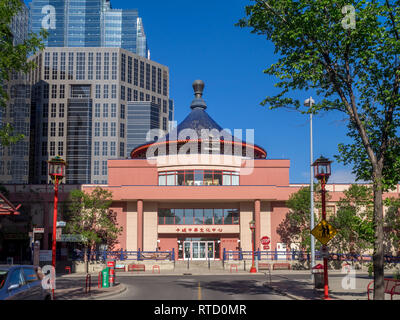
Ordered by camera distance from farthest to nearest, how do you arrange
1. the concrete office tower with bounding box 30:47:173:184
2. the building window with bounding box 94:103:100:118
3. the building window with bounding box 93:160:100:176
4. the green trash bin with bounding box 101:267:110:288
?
the building window with bounding box 94:103:100:118, the building window with bounding box 93:160:100:176, the concrete office tower with bounding box 30:47:173:184, the green trash bin with bounding box 101:267:110:288

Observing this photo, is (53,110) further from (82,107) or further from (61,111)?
(82,107)

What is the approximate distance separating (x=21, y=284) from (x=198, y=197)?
3607 cm

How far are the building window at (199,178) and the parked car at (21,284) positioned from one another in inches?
1426

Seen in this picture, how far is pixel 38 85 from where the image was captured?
5773 inches

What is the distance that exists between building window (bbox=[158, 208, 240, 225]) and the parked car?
3627 cm

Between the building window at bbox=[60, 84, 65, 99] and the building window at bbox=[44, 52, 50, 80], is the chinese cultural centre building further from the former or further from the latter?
the building window at bbox=[44, 52, 50, 80]

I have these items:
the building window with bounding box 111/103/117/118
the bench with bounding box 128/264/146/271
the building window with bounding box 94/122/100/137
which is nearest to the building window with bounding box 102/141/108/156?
the building window with bounding box 94/122/100/137

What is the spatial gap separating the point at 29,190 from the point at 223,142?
2260 cm

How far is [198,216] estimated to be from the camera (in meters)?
50.1

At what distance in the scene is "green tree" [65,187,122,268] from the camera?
1729 inches

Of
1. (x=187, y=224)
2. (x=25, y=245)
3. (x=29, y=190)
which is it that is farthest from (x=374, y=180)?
(x=25, y=245)

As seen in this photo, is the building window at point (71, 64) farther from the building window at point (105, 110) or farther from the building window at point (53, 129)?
the building window at point (53, 129)

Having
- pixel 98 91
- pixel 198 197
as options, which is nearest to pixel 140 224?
pixel 198 197
